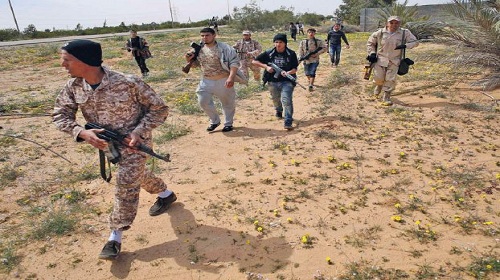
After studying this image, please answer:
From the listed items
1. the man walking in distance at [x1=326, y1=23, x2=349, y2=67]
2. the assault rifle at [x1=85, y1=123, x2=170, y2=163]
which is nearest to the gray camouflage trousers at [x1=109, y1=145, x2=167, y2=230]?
the assault rifle at [x1=85, y1=123, x2=170, y2=163]

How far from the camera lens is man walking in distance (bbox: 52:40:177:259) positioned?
2930 mm

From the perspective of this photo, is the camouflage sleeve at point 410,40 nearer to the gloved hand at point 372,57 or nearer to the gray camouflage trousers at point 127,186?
the gloved hand at point 372,57

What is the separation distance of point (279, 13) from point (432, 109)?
1596 inches

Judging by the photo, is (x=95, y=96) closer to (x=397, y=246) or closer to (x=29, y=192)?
(x=29, y=192)

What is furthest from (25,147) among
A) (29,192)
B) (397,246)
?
(397,246)

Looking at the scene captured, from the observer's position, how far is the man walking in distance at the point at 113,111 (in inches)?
115

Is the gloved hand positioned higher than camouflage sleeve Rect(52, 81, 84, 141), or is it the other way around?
camouflage sleeve Rect(52, 81, 84, 141)

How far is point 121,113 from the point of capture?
3.17 meters

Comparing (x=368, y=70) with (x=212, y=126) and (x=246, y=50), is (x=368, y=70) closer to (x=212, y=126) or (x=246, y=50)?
(x=246, y=50)

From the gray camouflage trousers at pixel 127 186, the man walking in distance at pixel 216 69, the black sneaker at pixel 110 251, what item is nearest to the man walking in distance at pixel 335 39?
the man walking in distance at pixel 216 69

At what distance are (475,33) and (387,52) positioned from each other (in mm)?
2383

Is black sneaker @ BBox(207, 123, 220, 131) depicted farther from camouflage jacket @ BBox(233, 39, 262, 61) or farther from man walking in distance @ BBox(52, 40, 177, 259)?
man walking in distance @ BBox(52, 40, 177, 259)

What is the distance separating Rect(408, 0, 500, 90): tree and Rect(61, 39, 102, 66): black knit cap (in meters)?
7.56

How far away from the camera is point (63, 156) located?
5.93 m
